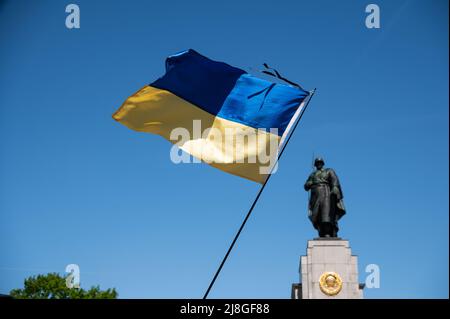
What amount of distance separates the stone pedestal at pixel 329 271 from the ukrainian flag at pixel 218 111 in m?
5.79

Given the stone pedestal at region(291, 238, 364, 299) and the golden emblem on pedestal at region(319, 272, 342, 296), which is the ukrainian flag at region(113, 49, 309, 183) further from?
the golden emblem on pedestal at region(319, 272, 342, 296)

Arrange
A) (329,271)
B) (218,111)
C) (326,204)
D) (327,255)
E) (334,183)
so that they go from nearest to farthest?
(218,111)
(329,271)
(327,255)
(326,204)
(334,183)

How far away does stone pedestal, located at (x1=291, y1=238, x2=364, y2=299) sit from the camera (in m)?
18.0

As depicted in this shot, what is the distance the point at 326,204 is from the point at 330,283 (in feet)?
10.1

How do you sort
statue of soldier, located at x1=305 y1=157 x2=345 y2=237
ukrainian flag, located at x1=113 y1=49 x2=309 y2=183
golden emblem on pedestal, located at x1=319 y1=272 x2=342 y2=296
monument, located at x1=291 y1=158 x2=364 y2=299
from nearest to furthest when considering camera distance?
Answer: 1. ukrainian flag, located at x1=113 y1=49 x2=309 y2=183
2. golden emblem on pedestal, located at x1=319 y1=272 x2=342 y2=296
3. monument, located at x1=291 y1=158 x2=364 y2=299
4. statue of soldier, located at x1=305 y1=157 x2=345 y2=237

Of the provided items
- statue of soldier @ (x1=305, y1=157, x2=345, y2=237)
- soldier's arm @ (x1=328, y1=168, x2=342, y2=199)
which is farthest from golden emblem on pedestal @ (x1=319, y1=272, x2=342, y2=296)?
soldier's arm @ (x1=328, y1=168, x2=342, y2=199)

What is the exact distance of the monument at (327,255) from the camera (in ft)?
59.5

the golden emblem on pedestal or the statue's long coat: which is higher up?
the statue's long coat

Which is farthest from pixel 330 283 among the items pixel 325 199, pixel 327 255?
pixel 325 199

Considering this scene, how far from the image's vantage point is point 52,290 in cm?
4712

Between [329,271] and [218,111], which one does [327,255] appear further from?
[218,111]
